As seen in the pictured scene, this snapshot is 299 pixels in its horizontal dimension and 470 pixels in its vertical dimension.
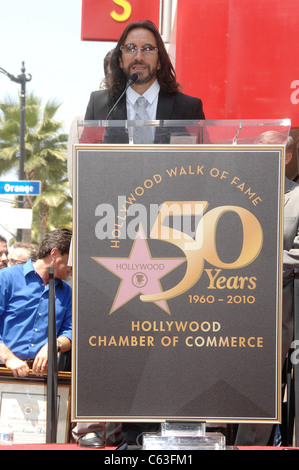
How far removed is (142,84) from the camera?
2.95 metres

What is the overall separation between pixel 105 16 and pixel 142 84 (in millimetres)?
3228

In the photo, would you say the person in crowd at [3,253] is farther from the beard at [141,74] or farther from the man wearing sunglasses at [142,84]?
the beard at [141,74]

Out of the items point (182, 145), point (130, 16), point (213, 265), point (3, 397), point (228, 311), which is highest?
point (130, 16)

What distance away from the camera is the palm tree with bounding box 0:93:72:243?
85.1 feet

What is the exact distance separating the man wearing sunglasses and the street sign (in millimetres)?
11167

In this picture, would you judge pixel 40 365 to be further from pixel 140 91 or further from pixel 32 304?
pixel 140 91

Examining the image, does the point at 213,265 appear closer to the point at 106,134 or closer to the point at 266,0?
the point at 106,134

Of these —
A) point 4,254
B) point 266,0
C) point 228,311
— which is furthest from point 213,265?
point 4,254

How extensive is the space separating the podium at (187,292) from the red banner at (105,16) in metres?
3.88

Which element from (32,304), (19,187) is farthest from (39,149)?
(32,304)

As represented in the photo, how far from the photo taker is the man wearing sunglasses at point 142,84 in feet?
9.66

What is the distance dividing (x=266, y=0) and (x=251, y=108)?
0.89 metres

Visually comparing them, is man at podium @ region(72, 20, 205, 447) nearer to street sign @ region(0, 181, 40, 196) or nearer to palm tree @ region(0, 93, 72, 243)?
street sign @ region(0, 181, 40, 196)
